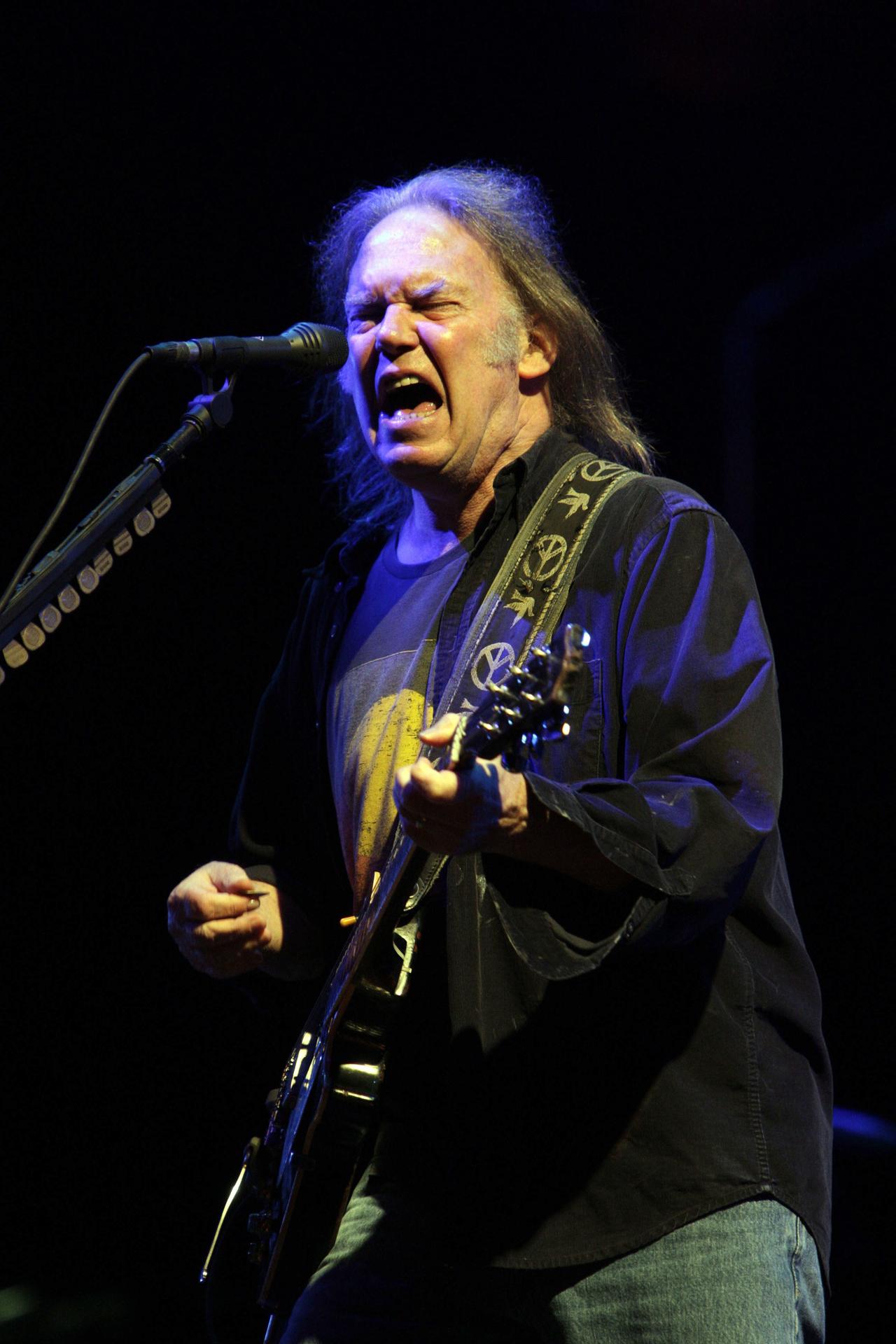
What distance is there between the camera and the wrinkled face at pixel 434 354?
227 centimetres

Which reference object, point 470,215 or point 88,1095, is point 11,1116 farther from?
point 470,215

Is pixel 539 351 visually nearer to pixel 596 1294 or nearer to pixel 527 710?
pixel 527 710

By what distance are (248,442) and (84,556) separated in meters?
1.73

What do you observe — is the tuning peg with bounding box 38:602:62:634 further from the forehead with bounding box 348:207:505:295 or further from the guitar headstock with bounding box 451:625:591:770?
the forehead with bounding box 348:207:505:295

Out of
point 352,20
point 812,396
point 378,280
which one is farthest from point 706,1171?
point 352,20

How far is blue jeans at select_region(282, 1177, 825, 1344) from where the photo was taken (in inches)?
58.1

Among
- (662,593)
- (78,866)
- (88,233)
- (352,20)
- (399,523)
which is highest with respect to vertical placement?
(352,20)

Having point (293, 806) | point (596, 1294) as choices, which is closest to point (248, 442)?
point (293, 806)

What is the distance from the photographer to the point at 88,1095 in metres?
3.17

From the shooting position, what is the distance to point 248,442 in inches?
129

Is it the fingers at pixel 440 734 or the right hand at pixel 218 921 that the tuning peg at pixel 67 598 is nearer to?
the fingers at pixel 440 734

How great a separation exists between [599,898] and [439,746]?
26cm

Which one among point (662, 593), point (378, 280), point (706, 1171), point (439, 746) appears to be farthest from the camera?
point (378, 280)

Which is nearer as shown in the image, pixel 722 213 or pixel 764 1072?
pixel 764 1072
